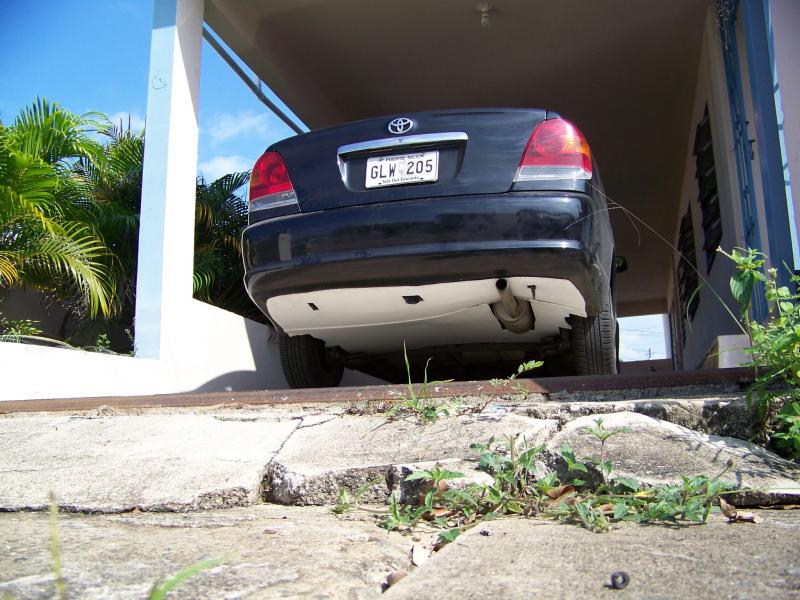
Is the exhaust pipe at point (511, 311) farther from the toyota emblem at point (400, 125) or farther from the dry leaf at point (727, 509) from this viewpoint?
the dry leaf at point (727, 509)

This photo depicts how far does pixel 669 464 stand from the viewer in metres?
1.75

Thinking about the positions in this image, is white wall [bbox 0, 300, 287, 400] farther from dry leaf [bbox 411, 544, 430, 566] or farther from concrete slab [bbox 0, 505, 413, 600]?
dry leaf [bbox 411, 544, 430, 566]

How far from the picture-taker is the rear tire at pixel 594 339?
10.7 feet

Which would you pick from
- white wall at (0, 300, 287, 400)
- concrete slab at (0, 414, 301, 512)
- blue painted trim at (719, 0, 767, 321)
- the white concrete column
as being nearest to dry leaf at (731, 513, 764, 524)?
concrete slab at (0, 414, 301, 512)

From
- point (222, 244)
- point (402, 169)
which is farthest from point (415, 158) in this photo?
point (222, 244)

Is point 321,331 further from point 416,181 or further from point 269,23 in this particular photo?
point 269,23

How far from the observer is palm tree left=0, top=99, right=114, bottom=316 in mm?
5484

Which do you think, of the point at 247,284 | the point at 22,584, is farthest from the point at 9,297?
the point at 22,584

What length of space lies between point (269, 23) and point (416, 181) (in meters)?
4.05

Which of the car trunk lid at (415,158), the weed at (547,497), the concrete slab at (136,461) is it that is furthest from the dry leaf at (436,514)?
the car trunk lid at (415,158)

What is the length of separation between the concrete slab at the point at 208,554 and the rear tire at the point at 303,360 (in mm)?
2067

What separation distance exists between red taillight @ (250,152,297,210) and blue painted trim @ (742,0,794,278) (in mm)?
2145

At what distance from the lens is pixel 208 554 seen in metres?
1.30

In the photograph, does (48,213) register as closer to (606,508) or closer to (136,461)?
(136,461)
